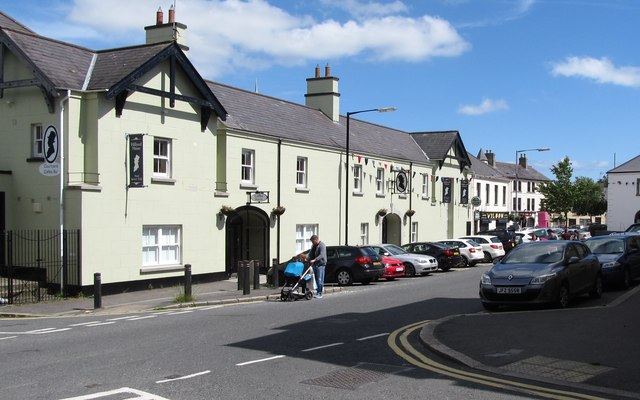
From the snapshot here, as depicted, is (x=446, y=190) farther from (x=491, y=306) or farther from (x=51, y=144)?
(x=491, y=306)

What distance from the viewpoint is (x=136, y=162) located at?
797 inches

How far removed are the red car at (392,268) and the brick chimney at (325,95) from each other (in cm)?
1217

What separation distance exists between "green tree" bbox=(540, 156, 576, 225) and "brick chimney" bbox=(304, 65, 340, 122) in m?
45.7

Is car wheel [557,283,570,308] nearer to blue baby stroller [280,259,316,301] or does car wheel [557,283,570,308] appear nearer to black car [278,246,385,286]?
blue baby stroller [280,259,316,301]

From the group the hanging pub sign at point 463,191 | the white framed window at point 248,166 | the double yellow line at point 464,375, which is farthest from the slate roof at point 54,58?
the hanging pub sign at point 463,191

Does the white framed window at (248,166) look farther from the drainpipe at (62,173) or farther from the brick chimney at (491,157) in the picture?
the brick chimney at (491,157)

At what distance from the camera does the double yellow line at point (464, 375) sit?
23.8ft

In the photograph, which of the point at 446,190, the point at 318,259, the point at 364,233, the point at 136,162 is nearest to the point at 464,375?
the point at 318,259

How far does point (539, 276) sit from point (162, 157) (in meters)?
13.1

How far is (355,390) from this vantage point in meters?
7.56

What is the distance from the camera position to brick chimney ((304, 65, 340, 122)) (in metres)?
35.7

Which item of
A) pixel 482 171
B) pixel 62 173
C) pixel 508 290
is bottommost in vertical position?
pixel 508 290

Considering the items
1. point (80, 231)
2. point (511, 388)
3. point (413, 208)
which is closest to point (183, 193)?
point (80, 231)

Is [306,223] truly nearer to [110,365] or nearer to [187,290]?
[187,290]
